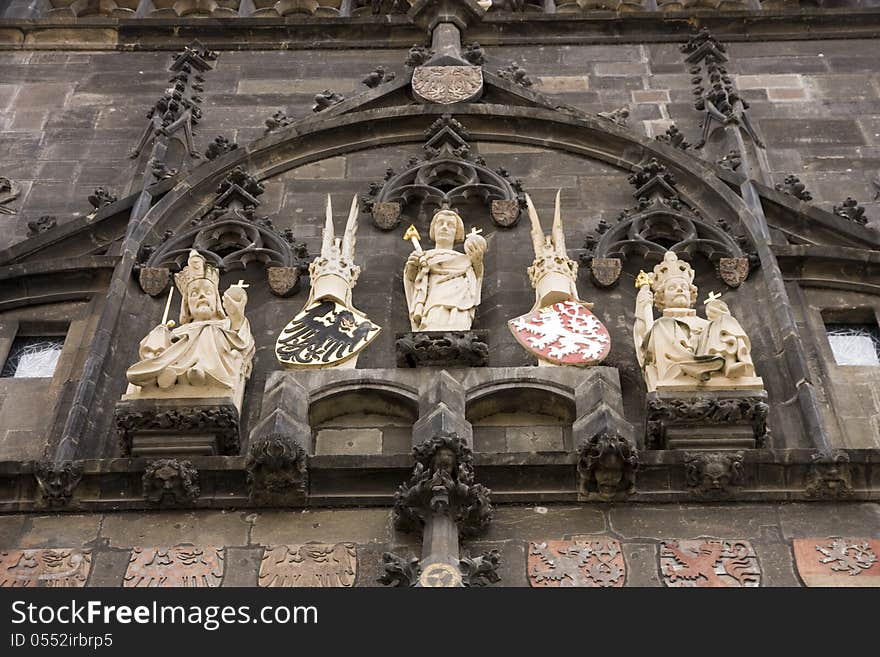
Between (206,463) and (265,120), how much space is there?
656 cm

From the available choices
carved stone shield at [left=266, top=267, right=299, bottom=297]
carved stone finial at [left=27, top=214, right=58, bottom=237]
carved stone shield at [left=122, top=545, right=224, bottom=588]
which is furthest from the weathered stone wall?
carved stone finial at [left=27, top=214, right=58, bottom=237]

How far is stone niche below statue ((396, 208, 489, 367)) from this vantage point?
41.9 feet

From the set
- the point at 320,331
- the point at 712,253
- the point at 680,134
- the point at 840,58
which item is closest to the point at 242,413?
the point at 320,331

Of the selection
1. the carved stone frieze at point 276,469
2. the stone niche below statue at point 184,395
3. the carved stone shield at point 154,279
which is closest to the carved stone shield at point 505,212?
the carved stone shield at point 154,279

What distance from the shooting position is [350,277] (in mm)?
13961

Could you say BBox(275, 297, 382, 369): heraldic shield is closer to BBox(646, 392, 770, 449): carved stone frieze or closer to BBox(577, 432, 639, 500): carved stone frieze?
BBox(577, 432, 639, 500): carved stone frieze

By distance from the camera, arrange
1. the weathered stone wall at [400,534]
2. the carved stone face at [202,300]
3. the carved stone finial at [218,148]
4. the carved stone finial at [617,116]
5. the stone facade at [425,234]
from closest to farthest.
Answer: the weathered stone wall at [400,534], the stone facade at [425,234], the carved stone face at [202,300], the carved stone finial at [218,148], the carved stone finial at [617,116]

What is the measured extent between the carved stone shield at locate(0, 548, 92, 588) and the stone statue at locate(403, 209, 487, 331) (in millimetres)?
3354

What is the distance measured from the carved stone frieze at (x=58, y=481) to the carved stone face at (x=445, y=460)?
8.50ft

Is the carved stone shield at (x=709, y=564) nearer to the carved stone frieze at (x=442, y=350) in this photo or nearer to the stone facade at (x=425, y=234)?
the stone facade at (x=425, y=234)

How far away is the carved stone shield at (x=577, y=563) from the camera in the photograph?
1097 centimetres

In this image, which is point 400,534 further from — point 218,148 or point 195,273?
point 218,148

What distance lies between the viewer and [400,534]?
448 inches

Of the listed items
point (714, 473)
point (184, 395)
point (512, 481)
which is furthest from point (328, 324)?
point (714, 473)
